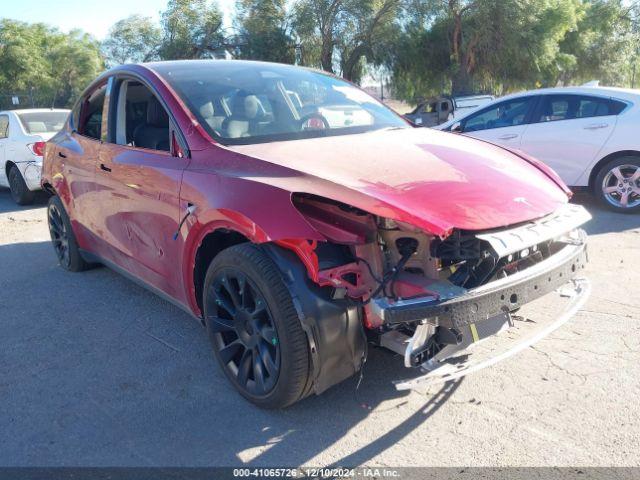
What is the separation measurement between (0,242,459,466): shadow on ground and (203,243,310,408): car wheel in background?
0.18m

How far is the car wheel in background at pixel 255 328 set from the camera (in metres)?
2.71

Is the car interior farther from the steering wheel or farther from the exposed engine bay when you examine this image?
the exposed engine bay

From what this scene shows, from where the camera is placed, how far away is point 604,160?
7.24 meters

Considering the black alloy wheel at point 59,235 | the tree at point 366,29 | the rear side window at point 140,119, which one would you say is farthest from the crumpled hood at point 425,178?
the tree at point 366,29

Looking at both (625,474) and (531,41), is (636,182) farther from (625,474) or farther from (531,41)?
(531,41)

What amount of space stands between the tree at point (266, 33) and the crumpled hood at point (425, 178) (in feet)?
89.4

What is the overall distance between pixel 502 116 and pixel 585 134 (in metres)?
1.27

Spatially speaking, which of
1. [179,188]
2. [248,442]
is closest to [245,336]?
[248,442]

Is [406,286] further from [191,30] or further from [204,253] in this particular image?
[191,30]

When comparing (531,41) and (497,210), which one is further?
(531,41)

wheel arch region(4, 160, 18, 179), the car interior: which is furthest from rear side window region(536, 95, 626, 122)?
wheel arch region(4, 160, 18, 179)

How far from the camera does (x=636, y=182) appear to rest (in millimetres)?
7055

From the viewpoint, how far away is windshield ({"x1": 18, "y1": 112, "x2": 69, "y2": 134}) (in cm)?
985

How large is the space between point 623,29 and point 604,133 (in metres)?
30.9
